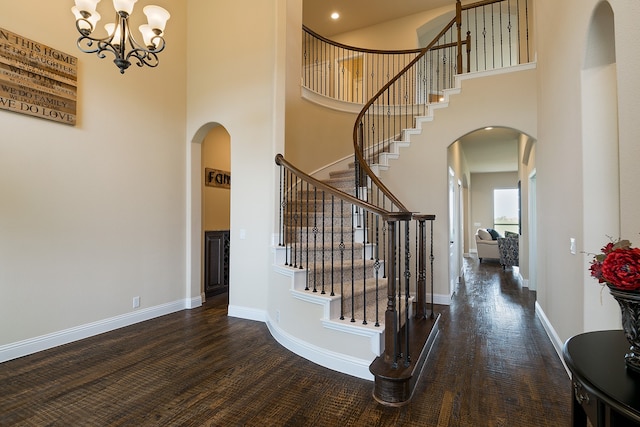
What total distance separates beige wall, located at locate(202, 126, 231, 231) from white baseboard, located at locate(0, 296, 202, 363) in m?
1.27

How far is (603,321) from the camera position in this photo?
2092mm

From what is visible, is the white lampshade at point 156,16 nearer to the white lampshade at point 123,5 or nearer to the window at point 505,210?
the white lampshade at point 123,5

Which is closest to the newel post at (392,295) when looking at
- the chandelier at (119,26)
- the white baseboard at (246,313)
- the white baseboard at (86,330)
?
the white baseboard at (246,313)

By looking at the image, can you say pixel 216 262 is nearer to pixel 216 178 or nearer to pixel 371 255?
pixel 216 178

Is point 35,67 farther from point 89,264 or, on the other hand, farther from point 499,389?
point 499,389

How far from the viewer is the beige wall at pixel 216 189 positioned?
5.13m

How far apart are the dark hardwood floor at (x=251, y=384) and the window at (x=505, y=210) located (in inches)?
360

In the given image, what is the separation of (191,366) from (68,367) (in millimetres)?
1049

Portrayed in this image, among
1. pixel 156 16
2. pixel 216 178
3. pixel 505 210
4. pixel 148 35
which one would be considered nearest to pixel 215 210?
pixel 216 178

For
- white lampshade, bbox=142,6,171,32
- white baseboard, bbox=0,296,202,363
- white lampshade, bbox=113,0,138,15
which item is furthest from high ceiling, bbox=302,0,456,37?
white baseboard, bbox=0,296,202,363

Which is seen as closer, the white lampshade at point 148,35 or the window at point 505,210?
the white lampshade at point 148,35

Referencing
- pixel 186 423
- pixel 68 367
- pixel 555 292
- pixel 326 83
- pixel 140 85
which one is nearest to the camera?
pixel 186 423

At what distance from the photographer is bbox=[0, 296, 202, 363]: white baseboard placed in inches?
114

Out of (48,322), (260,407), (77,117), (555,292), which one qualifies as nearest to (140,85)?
(77,117)
